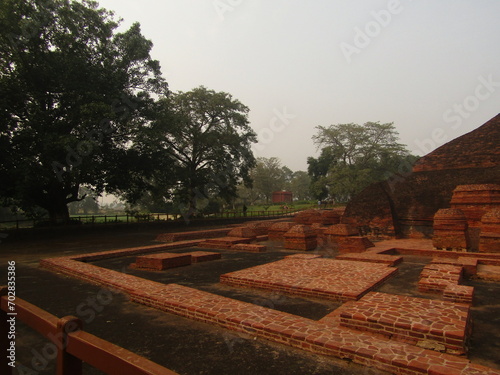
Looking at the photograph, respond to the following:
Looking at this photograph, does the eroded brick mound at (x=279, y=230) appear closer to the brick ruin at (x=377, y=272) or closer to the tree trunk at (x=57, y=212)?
the brick ruin at (x=377, y=272)

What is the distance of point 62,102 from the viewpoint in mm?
14859

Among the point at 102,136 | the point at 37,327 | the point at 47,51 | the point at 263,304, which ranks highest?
the point at 47,51

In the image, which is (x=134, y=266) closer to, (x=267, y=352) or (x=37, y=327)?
(x=267, y=352)

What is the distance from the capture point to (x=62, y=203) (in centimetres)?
1628

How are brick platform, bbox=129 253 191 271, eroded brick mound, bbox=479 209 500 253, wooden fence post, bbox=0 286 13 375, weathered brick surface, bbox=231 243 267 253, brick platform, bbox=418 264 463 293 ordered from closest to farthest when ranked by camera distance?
wooden fence post, bbox=0 286 13 375, brick platform, bbox=418 264 463 293, brick platform, bbox=129 253 191 271, eroded brick mound, bbox=479 209 500 253, weathered brick surface, bbox=231 243 267 253

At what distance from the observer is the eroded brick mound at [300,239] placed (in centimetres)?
1064

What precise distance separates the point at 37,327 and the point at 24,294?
4984 millimetres

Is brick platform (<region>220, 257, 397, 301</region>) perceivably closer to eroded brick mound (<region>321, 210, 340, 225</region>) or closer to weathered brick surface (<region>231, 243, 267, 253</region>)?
weathered brick surface (<region>231, 243, 267, 253</region>)

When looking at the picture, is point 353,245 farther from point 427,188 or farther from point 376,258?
point 427,188

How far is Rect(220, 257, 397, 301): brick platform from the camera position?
16.9 feet

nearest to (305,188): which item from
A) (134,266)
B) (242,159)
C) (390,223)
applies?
(242,159)

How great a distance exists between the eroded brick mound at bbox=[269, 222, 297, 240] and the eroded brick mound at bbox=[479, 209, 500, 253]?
22.1ft

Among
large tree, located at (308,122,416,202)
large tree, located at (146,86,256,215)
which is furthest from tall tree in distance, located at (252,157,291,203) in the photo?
large tree, located at (146,86,256,215)

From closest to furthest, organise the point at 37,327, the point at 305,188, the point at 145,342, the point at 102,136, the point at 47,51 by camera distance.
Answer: the point at 37,327, the point at 145,342, the point at 47,51, the point at 102,136, the point at 305,188
